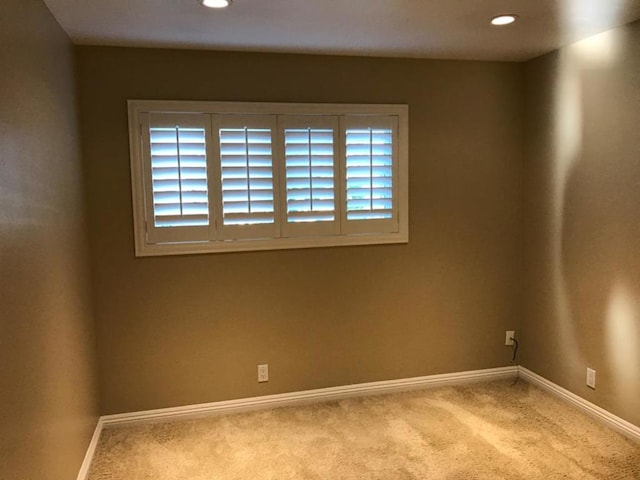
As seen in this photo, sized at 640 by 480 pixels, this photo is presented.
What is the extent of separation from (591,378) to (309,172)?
2.22 m

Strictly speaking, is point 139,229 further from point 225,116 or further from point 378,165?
point 378,165

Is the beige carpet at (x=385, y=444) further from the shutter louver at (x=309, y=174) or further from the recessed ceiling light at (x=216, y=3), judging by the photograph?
the recessed ceiling light at (x=216, y=3)

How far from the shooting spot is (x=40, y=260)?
78.4 inches

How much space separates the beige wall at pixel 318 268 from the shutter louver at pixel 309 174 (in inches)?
9.3

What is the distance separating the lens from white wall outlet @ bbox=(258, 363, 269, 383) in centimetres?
326

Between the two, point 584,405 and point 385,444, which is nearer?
point 385,444

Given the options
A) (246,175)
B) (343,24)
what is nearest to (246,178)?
(246,175)

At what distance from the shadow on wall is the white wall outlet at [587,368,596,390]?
4 centimetres

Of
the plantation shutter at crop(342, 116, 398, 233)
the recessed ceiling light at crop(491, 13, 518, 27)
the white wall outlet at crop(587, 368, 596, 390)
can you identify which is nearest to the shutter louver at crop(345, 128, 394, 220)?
the plantation shutter at crop(342, 116, 398, 233)

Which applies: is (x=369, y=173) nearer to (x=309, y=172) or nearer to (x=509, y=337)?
(x=309, y=172)

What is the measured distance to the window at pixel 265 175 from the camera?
297 cm

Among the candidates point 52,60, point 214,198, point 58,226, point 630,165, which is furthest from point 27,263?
point 630,165

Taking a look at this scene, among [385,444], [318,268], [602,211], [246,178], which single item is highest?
[246,178]

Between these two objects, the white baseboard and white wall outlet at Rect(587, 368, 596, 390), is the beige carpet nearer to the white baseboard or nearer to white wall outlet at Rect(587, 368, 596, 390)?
the white baseboard
